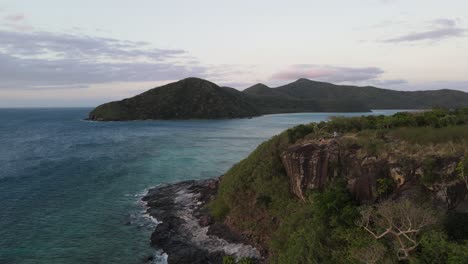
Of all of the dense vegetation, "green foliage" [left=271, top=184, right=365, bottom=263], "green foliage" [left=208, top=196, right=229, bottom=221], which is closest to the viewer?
the dense vegetation

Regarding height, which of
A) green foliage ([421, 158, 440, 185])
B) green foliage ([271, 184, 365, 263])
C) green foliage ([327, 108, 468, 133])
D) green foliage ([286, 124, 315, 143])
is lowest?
green foliage ([271, 184, 365, 263])

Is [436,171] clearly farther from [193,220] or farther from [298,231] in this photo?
[193,220]

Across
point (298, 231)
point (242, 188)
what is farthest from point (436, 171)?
point (242, 188)

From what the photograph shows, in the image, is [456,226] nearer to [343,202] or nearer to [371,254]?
[371,254]

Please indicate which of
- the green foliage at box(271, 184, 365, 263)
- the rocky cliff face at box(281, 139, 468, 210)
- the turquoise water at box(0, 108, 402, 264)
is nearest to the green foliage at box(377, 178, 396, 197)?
the rocky cliff face at box(281, 139, 468, 210)

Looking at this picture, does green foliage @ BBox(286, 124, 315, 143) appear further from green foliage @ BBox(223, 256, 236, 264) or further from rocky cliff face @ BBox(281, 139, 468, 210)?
green foliage @ BBox(223, 256, 236, 264)
